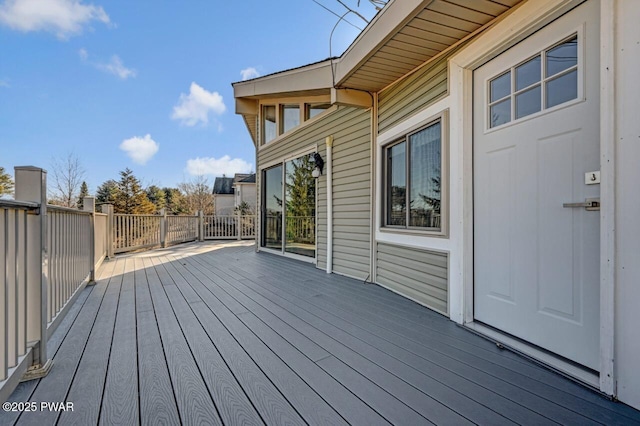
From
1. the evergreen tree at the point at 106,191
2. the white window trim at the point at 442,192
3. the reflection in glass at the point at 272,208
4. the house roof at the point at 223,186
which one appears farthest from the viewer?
the house roof at the point at 223,186

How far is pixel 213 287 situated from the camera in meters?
3.73

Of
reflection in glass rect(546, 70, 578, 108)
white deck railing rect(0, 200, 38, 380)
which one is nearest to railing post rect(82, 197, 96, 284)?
white deck railing rect(0, 200, 38, 380)

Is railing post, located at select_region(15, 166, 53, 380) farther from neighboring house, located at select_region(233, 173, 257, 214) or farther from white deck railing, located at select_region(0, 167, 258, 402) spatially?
neighboring house, located at select_region(233, 173, 257, 214)

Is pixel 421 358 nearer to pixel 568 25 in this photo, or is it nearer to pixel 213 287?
pixel 568 25

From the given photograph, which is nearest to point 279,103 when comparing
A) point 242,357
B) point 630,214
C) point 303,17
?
point 303,17

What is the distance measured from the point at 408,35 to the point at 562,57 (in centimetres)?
119

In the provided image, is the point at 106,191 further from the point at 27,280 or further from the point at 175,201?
the point at 27,280

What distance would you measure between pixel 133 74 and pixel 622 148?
1784 cm

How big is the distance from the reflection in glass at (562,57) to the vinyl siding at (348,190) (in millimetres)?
2336

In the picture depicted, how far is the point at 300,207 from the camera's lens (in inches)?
232

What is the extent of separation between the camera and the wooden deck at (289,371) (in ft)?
4.29

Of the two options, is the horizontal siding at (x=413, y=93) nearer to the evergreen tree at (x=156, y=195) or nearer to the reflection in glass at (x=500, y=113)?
the reflection in glass at (x=500, y=113)

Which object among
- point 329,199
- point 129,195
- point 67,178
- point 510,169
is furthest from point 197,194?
point 510,169

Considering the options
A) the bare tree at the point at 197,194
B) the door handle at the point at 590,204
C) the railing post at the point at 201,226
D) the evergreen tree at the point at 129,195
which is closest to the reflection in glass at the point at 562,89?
the door handle at the point at 590,204
